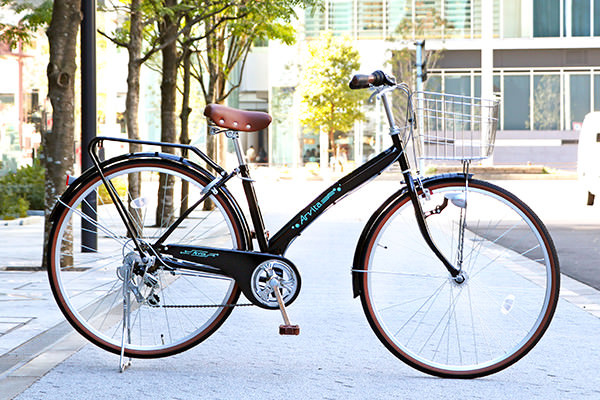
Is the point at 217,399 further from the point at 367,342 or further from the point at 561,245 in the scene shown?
the point at 561,245

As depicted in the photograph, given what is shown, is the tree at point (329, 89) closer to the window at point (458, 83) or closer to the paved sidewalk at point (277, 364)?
the window at point (458, 83)

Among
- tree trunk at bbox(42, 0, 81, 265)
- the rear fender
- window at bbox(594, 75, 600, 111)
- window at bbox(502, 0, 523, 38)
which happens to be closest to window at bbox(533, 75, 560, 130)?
window at bbox(594, 75, 600, 111)

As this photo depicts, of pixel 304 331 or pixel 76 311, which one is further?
pixel 304 331

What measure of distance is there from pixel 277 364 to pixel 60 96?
15.8 feet

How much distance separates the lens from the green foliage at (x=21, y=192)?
638 inches

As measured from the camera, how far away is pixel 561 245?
12.0 meters

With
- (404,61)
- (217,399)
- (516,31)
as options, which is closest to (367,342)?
(217,399)

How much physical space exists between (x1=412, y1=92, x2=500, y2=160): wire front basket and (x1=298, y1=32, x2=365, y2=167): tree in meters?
38.9

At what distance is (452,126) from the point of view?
4.29m

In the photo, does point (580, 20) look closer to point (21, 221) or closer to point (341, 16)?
point (341, 16)

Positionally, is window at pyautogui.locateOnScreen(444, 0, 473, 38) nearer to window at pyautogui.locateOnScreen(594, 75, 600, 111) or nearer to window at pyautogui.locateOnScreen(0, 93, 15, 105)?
window at pyautogui.locateOnScreen(594, 75, 600, 111)

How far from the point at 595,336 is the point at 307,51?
133 ft

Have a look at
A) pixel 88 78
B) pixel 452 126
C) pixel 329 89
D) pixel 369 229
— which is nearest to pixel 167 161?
pixel 369 229

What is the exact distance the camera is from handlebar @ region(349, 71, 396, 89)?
4.33m
